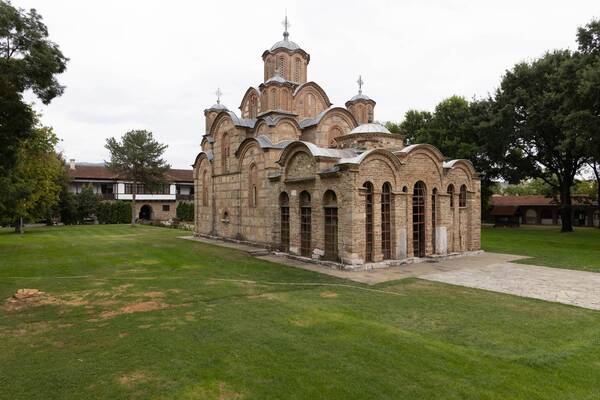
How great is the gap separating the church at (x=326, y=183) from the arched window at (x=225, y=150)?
0.22ft

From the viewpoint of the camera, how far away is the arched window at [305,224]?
59.0 feet

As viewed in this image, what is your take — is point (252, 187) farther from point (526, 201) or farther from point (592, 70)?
point (526, 201)

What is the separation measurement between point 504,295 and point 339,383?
772cm

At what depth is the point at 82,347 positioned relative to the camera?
7.27 metres

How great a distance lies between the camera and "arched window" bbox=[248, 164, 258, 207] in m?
22.9

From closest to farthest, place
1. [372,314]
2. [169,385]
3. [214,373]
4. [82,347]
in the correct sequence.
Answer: [169,385], [214,373], [82,347], [372,314]

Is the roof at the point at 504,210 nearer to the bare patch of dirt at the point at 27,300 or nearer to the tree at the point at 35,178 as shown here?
the tree at the point at 35,178

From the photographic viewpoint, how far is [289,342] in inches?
293

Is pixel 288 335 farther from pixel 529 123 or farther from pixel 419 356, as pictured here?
pixel 529 123

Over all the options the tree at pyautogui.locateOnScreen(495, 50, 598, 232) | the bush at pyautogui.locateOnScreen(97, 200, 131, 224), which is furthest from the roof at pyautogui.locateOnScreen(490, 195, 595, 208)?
the bush at pyautogui.locateOnScreen(97, 200, 131, 224)

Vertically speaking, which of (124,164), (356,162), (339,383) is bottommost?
(339,383)

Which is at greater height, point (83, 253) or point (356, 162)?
point (356, 162)

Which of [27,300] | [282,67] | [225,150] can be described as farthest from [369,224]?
[282,67]

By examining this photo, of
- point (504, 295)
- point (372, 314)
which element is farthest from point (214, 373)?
point (504, 295)
